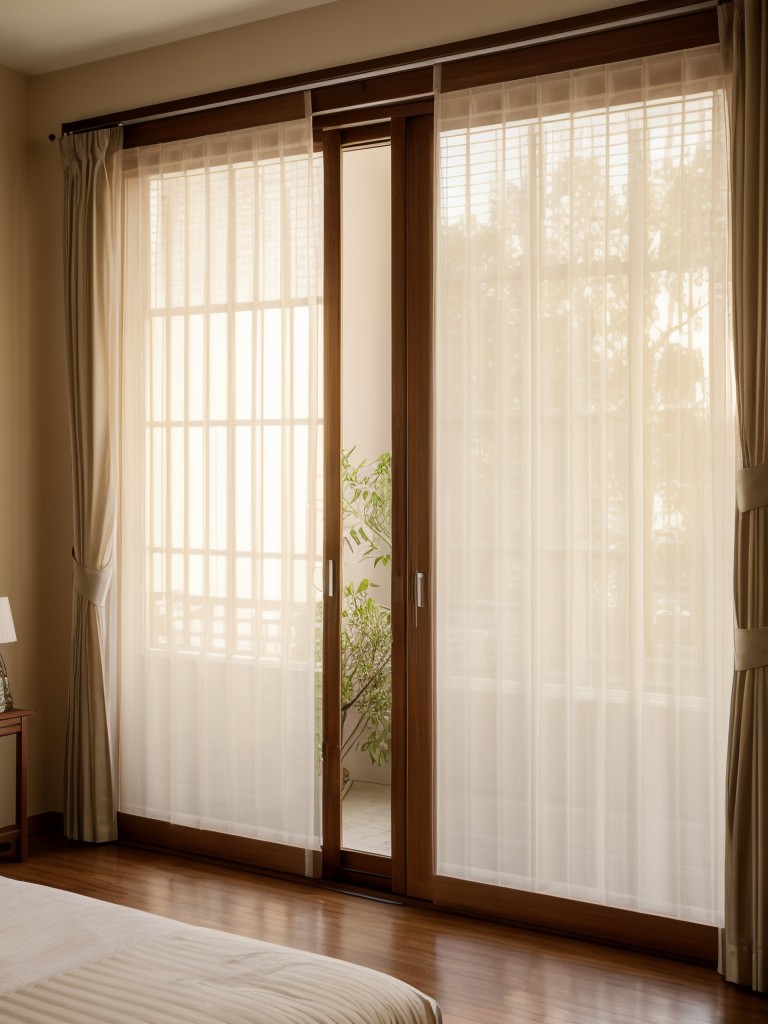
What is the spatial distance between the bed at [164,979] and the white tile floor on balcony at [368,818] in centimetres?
177

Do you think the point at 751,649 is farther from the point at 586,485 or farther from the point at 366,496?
the point at 366,496

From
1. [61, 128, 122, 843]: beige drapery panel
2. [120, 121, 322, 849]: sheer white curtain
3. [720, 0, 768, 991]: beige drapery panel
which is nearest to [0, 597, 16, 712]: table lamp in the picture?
[61, 128, 122, 843]: beige drapery panel

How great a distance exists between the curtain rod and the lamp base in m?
2.30

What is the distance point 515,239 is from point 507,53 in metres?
0.62

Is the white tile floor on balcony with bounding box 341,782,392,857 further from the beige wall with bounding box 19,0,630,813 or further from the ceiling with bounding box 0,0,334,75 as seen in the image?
the ceiling with bounding box 0,0,334,75

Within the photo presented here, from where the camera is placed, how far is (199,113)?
3928 millimetres

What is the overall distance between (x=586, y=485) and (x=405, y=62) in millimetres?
1601

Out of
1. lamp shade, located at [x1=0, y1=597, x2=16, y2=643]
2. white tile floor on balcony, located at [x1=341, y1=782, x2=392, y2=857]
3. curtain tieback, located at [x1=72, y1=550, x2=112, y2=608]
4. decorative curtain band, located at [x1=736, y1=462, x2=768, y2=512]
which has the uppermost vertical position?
decorative curtain band, located at [x1=736, y1=462, x2=768, y2=512]

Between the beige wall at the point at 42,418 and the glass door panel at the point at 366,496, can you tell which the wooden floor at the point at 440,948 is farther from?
the beige wall at the point at 42,418

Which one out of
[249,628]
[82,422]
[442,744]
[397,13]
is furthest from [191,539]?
[397,13]

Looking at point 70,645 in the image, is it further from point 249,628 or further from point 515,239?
point 515,239

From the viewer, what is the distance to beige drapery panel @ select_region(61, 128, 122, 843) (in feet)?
13.4

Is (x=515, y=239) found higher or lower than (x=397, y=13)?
lower

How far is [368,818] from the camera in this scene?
3.92 m
